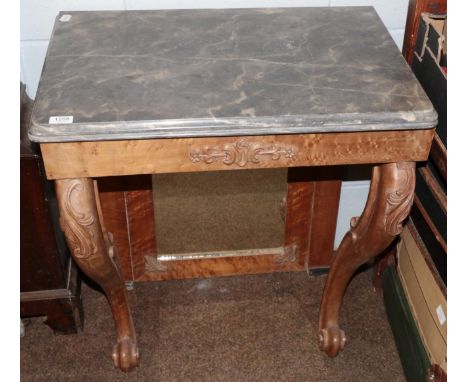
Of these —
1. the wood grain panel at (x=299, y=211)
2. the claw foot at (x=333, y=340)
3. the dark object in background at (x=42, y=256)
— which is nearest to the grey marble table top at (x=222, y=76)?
the dark object in background at (x=42, y=256)

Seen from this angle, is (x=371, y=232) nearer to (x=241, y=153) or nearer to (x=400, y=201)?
(x=400, y=201)

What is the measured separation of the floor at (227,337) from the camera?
1.74 m

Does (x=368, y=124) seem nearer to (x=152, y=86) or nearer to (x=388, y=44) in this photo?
(x=388, y=44)

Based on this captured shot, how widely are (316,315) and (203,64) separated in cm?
89

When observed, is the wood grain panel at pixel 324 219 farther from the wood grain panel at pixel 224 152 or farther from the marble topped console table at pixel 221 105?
the wood grain panel at pixel 224 152

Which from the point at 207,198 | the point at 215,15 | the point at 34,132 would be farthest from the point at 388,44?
the point at 34,132

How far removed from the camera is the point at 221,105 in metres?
1.23

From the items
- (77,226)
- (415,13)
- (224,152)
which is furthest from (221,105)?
(415,13)

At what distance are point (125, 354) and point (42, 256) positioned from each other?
1.12 feet

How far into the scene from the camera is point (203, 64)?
1.36 metres

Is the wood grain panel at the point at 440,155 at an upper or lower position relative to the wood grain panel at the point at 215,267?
upper

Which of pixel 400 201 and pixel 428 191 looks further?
pixel 428 191

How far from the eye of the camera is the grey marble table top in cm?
120

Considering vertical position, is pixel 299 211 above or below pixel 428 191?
below
